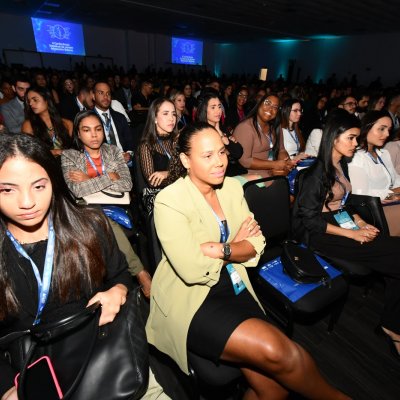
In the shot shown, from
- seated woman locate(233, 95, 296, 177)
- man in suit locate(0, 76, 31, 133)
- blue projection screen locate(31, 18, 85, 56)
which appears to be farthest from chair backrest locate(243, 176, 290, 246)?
blue projection screen locate(31, 18, 85, 56)

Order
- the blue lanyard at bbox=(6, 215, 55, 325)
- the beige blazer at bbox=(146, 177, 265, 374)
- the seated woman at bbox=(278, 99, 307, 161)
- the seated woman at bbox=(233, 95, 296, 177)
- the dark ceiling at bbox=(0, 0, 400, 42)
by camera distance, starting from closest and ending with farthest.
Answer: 1. the blue lanyard at bbox=(6, 215, 55, 325)
2. the beige blazer at bbox=(146, 177, 265, 374)
3. the seated woman at bbox=(233, 95, 296, 177)
4. the seated woman at bbox=(278, 99, 307, 161)
5. the dark ceiling at bbox=(0, 0, 400, 42)

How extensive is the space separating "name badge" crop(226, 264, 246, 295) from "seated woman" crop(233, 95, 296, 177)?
162 centimetres

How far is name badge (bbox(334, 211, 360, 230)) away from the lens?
2.36m

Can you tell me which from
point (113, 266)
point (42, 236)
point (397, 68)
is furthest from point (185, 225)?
point (397, 68)

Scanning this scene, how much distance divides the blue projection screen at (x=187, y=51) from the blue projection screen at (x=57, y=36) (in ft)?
22.3

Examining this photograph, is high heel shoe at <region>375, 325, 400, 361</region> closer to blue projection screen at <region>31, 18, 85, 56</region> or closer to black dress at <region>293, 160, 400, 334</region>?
black dress at <region>293, 160, 400, 334</region>

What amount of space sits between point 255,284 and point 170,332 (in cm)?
83

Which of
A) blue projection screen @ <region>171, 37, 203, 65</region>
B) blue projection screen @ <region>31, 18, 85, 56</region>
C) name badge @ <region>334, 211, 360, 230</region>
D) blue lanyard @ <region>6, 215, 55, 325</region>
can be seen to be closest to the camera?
blue lanyard @ <region>6, 215, 55, 325</region>

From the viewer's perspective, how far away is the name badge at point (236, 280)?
62.4 inches

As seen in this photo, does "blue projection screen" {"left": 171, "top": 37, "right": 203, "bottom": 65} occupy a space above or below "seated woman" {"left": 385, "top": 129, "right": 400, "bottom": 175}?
above

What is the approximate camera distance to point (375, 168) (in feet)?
9.25

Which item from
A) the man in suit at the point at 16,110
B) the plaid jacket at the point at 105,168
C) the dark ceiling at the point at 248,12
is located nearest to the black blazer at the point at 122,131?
the plaid jacket at the point at 105,168

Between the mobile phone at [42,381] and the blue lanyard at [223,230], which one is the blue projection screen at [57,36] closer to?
the blue lanyard at [223,230]

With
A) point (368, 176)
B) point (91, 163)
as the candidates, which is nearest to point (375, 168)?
point (368, 176)
